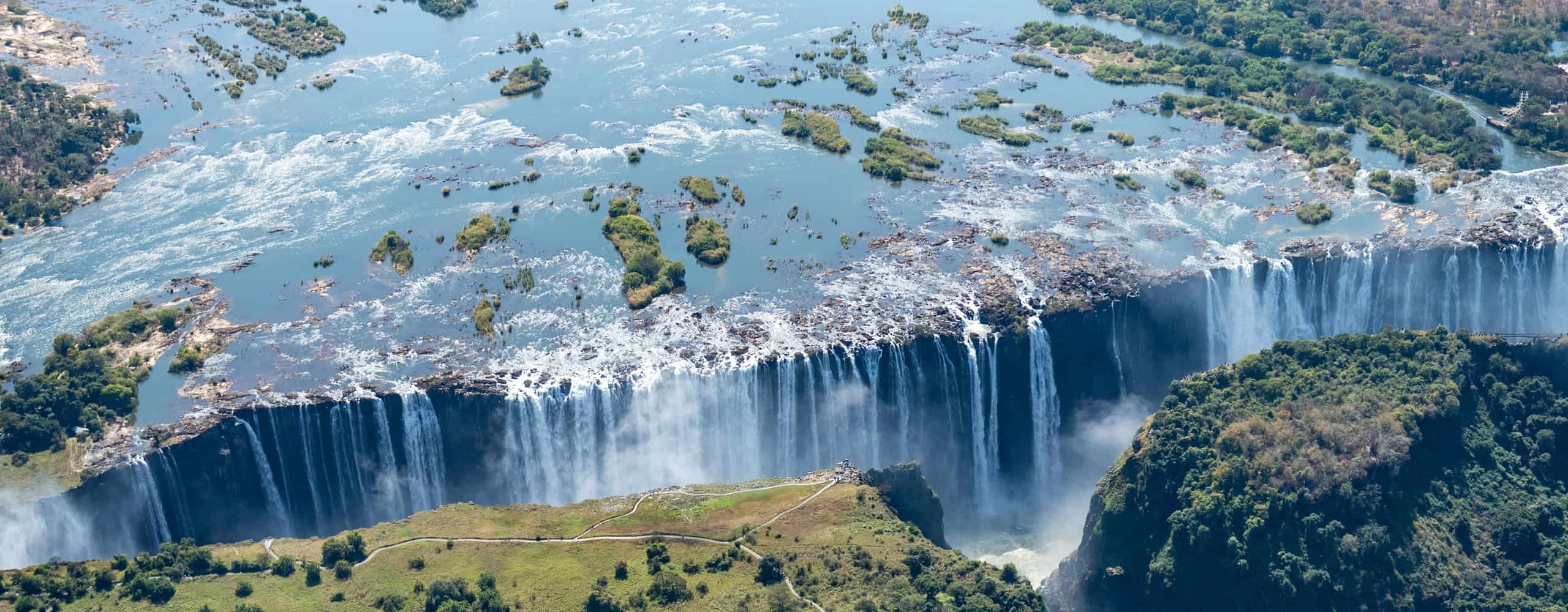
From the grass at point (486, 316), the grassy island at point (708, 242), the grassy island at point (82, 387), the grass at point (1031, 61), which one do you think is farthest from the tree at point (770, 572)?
the grass at point (1031, 61)

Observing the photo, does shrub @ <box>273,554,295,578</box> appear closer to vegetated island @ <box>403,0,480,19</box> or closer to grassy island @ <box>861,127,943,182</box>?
grassy island @ <box>861,127,943,182</box>

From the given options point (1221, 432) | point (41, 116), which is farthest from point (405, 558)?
point (41, 116)

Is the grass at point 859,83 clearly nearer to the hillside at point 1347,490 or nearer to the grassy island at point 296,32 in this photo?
the grassy island at point 296,32

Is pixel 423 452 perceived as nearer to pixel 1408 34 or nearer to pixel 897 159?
pixel 897 159

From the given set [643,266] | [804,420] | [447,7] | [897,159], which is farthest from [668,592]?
[447,7]

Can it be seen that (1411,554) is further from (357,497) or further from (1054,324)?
(357,497)
